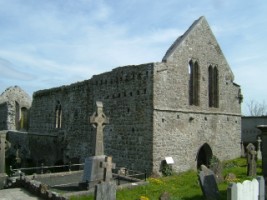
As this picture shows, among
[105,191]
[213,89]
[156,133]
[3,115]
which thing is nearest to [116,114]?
[156,133]

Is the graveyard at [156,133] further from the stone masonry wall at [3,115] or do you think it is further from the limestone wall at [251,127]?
the stone masonry wall at [3,115]

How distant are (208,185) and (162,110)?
6020mm

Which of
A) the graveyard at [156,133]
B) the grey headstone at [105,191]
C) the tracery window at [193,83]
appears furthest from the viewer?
the tracery window at [193,83]

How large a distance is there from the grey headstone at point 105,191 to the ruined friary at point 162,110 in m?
4.73

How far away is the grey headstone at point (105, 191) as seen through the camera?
9.26 meters

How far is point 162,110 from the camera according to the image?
667 inches

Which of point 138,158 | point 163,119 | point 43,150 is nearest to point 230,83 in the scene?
point 163,119

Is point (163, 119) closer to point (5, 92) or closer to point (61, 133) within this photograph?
point (61, 133)

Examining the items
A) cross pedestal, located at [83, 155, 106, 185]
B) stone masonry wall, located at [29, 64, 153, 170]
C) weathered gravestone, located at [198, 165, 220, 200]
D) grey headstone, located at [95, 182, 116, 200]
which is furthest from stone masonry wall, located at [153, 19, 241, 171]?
grey headstone, located at [95, 182, 116, 200]

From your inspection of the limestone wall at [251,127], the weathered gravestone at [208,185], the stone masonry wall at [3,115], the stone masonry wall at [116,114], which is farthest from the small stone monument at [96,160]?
the stone masonry wall at [3,115]

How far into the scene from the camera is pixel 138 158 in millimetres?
17016

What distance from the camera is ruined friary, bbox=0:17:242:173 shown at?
16875 mm

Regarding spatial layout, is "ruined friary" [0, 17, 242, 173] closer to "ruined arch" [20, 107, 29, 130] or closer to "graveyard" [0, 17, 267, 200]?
"graveyard" [0, 17, 267, 200]

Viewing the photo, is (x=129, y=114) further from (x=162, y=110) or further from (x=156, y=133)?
(x=156, y=133)
